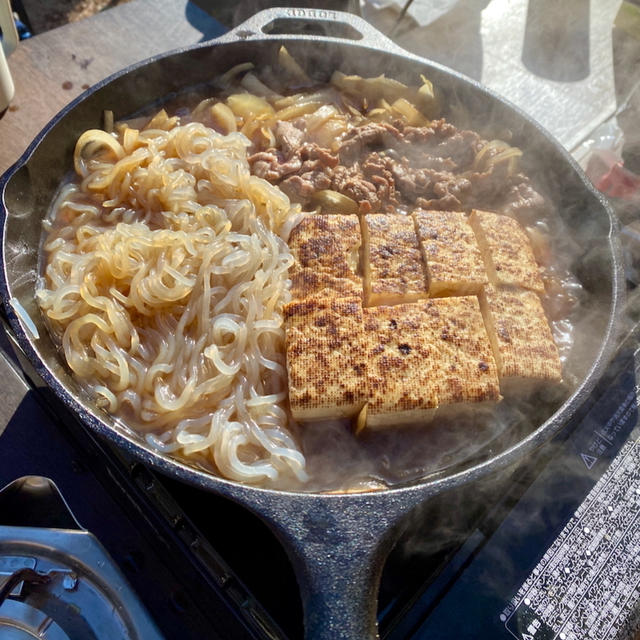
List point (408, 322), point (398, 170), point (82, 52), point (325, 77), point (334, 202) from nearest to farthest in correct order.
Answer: point (408, 322) → point (334, 202) → point (398, 170) → point (325, 77) → point (82, 52)

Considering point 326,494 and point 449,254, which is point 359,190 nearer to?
point 449,254

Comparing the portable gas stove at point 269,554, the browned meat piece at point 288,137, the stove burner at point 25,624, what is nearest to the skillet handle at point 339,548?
the portable gas stove at point 269,554

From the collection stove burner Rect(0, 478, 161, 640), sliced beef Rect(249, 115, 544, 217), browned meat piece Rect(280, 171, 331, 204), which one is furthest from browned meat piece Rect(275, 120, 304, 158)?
stove burner Rect(0, 478, 161, 640)

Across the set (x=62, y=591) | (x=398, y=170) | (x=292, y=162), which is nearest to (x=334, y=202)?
(x=292, y=162)

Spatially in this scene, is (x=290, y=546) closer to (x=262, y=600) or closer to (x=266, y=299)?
(x=262, y=600)

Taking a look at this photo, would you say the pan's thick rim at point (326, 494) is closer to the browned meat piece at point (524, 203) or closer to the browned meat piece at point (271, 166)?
the browned meat piece at point (524, 203)

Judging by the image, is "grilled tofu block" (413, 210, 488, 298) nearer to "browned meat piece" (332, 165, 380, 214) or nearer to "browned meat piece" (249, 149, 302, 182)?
"browned meat piece" (332, 165, 380, 214)
